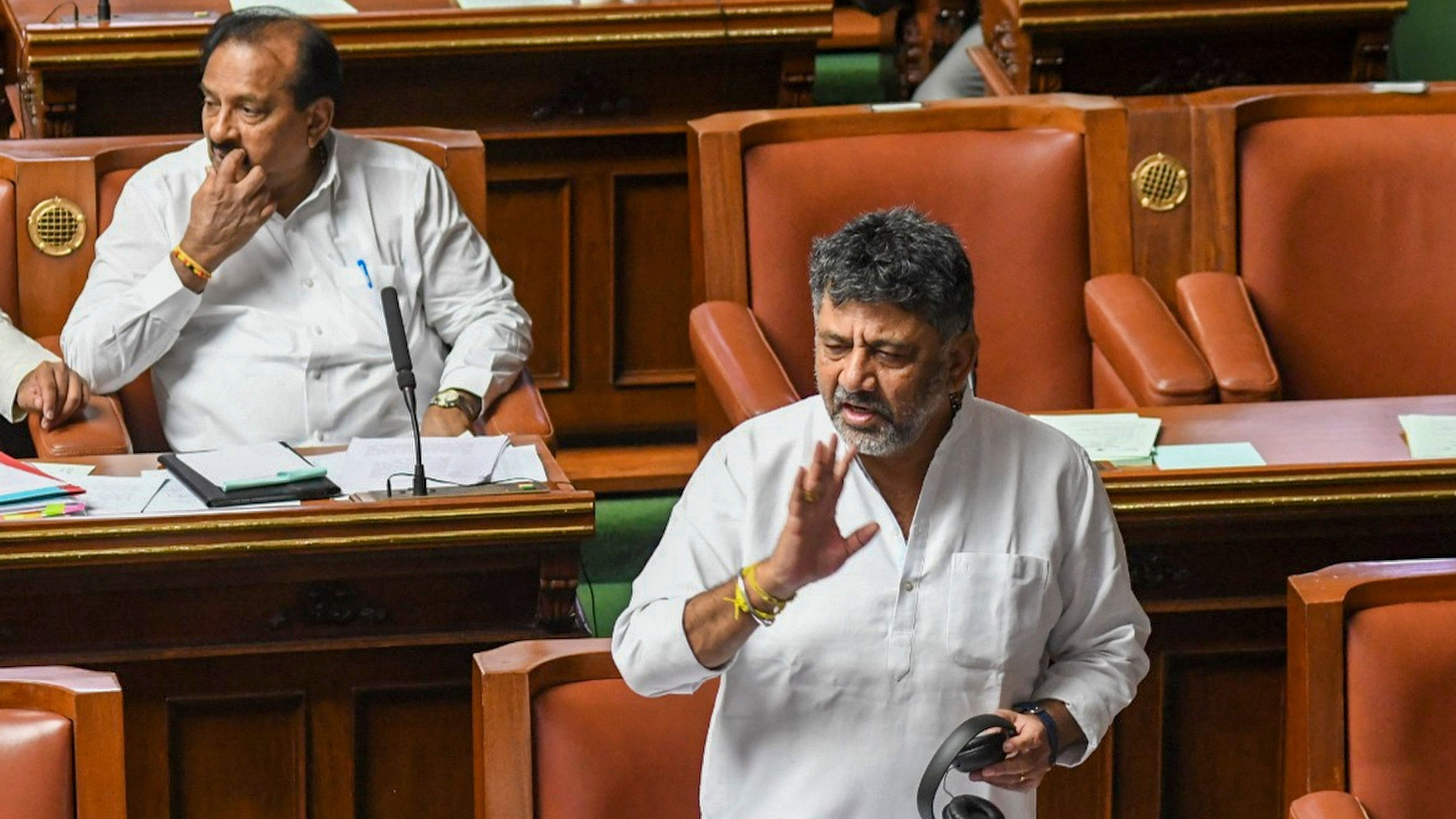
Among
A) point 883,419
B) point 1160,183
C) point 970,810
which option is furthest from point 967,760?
point 1160,183

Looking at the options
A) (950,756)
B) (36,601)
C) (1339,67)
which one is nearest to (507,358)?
(36,601)

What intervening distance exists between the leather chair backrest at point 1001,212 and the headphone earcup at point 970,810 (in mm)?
1491

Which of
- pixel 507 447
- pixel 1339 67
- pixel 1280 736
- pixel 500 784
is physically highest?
pixel 1339 67

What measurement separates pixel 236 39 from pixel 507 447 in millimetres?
752

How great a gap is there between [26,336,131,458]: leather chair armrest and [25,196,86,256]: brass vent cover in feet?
0.97

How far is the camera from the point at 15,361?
288cm

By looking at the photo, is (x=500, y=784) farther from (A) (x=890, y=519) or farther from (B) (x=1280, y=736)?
(B) (x=1280, y=736)

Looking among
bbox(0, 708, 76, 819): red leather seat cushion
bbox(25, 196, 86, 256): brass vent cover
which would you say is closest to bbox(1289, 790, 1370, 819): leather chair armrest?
bbox(0, 708, 76, 819): red leather seat cushion

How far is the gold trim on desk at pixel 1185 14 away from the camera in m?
3.98

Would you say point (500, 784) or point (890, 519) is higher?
point (890, 519)

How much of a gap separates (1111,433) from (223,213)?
119cm

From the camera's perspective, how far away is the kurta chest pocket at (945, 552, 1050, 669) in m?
1.92

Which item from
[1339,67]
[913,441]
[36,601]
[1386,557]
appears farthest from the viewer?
[1339,67]

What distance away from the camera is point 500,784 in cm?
190
